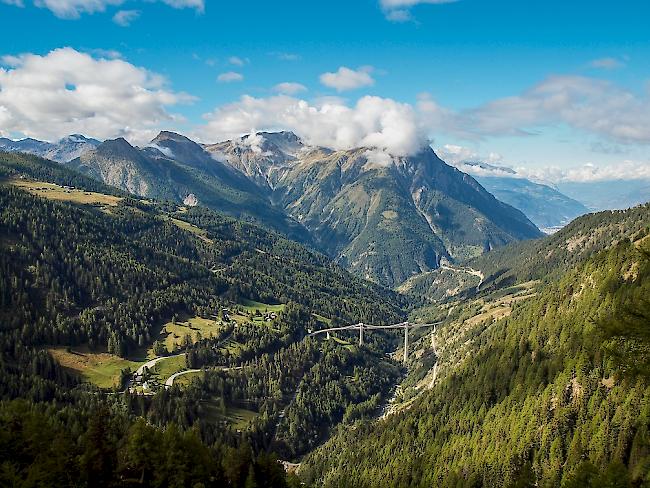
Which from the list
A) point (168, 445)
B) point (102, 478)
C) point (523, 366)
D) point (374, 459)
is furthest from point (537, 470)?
point (102, 478)

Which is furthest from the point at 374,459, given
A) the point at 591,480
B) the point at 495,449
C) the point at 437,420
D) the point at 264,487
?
the point at 591,480

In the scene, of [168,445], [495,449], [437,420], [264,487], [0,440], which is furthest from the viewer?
[437,420]

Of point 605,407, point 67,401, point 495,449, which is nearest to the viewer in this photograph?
point 605,407

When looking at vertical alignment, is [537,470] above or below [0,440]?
below

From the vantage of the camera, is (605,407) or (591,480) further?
(605,407)

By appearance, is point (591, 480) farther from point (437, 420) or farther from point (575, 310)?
point (575, 310)

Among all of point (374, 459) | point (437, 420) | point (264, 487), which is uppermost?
point (264, 487)

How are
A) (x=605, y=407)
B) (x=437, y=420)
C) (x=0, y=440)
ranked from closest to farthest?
(x=0, y=440) → (x=605, y=407) → (x=437, y=420)

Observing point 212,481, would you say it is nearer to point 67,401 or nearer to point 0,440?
point 0,440

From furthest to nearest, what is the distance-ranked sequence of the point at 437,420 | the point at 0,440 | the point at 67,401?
the point at 437,420
the point at 67,401
the point at 0,440
